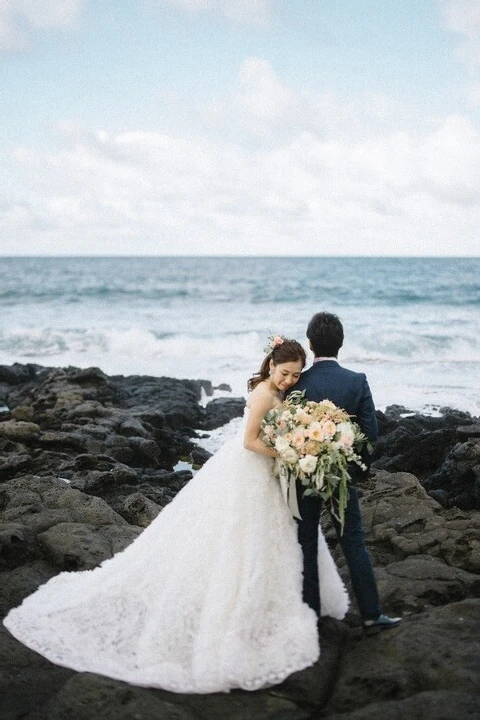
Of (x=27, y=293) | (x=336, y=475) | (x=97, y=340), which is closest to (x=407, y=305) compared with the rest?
(x=97, y=340)

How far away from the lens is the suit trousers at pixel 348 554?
174 inches

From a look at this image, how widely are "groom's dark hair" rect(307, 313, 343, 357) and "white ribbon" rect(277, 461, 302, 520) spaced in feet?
2.66

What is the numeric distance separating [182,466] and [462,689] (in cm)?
876

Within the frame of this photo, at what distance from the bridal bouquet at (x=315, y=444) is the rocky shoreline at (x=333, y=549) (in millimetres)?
938

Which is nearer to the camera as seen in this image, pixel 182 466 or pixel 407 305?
pixel 182 466

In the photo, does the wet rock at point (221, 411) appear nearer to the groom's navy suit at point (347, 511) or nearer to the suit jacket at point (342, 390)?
the groom's navy suit at point (347, 511)

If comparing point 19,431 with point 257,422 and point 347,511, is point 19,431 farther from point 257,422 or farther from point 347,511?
point 347,511

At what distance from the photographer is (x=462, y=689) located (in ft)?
11.8

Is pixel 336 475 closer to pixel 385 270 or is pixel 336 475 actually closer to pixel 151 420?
pixel 151 420

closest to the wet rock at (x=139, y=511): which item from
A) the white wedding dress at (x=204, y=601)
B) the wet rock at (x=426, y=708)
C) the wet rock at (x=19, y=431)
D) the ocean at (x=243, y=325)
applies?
the white wedding dress at (x=204, y=601)

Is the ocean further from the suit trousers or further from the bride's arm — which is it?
the bride's arm

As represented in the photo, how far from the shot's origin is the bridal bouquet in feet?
13.6

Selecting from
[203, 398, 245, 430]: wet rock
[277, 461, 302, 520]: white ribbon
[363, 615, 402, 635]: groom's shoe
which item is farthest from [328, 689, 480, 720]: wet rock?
[203, 398, 245, 430]: wet rock

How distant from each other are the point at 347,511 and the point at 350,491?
0.44 ft
